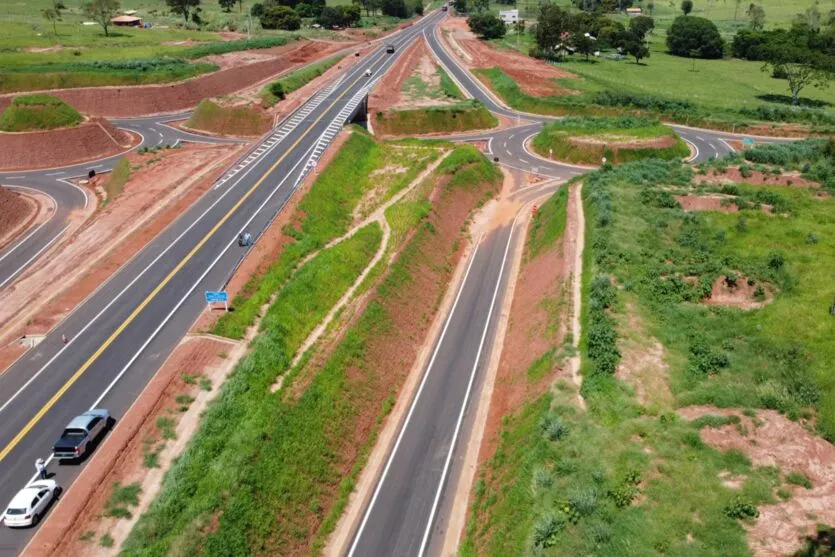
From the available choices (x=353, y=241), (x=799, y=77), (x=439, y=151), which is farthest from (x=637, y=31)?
(x=353, y=241)

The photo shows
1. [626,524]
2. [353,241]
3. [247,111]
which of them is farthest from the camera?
[247,111]

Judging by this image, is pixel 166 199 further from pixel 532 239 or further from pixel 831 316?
pixel 831 316

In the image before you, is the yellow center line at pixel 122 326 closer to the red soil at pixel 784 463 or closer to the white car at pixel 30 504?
the white car at pixel 30 504

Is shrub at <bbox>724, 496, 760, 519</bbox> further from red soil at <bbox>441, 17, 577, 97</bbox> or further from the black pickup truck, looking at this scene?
red soil at <bbox>441, 17, 577, 97</bbox>

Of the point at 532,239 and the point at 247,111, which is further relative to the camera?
the point at 247,111

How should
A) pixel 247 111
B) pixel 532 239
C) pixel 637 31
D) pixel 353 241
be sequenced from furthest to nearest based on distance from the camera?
1. pixel 637 31
2. pixel 247 111
3. pixel 532 239
4. pixel 353 241

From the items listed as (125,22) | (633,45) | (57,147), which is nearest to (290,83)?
(57,147)

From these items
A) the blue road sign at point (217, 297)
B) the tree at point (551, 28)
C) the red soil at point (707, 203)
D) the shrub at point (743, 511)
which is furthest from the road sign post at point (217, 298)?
the tree at point (551, 28)
